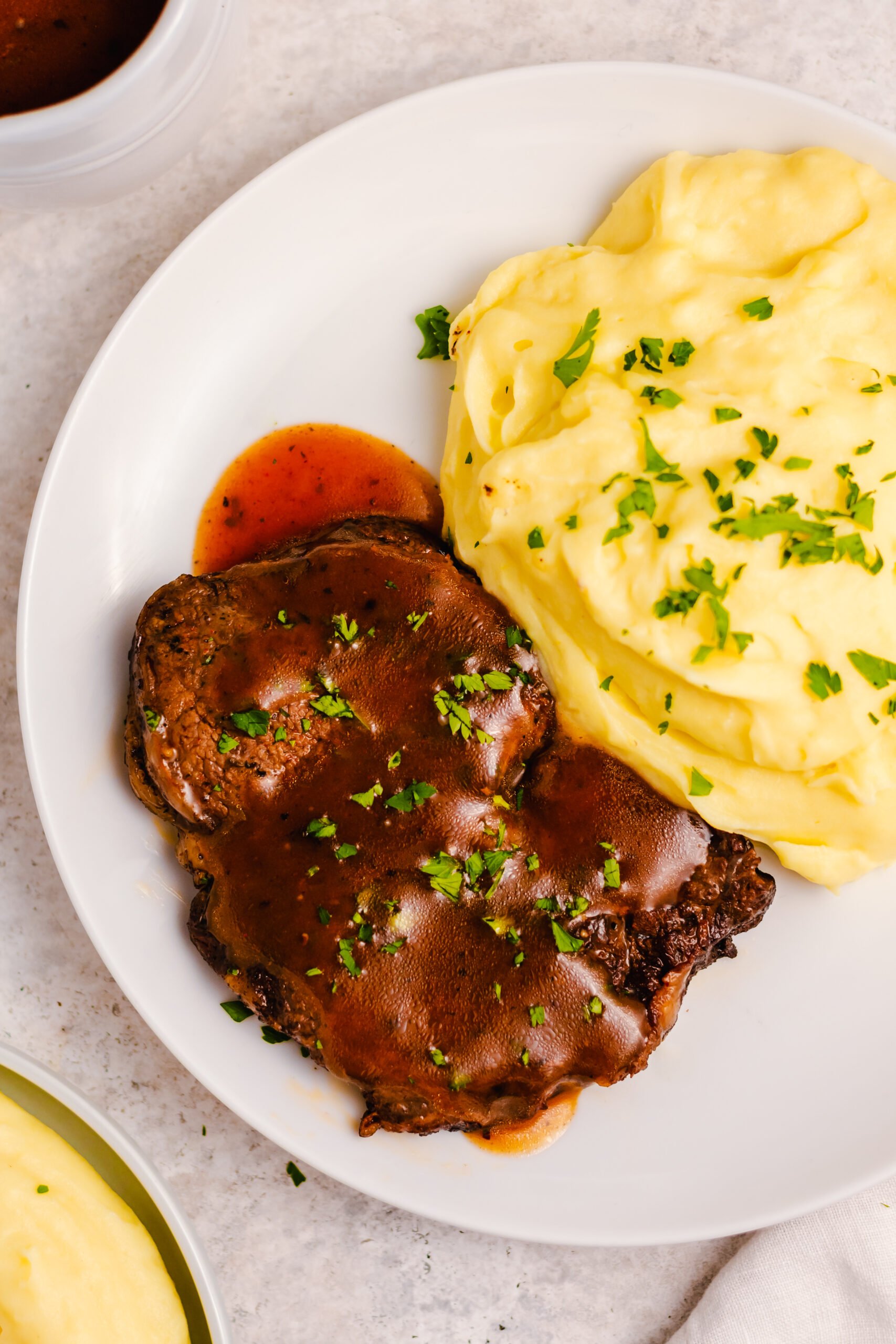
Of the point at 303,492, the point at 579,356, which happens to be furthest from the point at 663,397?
the point at 303,492

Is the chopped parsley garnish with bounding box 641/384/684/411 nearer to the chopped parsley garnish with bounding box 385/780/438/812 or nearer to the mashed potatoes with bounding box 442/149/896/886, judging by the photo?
the mashed potatoes with bounding box 442/149/896/886

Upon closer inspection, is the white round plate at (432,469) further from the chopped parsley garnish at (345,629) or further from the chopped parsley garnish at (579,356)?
the chopped parsley garnish at (345,629)

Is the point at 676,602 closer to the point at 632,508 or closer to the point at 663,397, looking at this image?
the point at 632,508

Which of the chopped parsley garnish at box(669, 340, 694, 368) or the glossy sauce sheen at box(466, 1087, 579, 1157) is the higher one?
the chopped parsley garnish at box(669, 340, 694, 368)

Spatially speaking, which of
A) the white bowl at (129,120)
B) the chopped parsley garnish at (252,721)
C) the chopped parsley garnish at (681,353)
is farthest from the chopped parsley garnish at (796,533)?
the white bowl at (129,120)

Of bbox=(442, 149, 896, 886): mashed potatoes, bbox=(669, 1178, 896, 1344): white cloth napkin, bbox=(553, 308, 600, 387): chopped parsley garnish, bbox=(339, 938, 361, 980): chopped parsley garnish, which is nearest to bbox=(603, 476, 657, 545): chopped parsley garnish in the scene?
bbox=(442, 149, 896, 886): mashed potatoes

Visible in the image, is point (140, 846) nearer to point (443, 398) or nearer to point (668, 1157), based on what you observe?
point (443, 398)

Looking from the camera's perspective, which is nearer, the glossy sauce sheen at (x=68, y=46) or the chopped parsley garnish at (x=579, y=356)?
the glossy sauce sheen at (x=68, y=46)

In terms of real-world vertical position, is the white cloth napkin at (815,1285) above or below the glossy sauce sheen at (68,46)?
below
